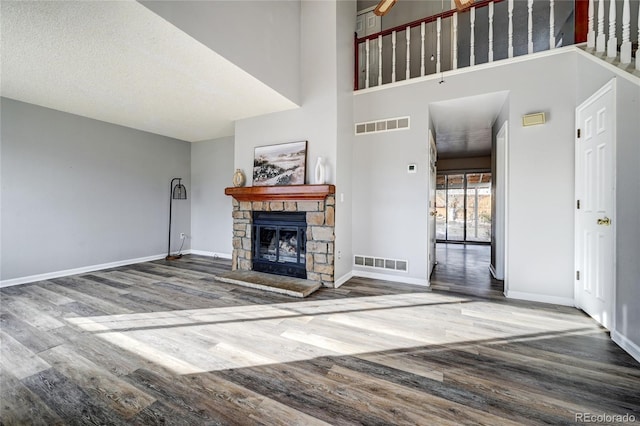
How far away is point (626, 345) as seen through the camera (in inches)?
77.3

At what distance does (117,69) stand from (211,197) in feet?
10.5

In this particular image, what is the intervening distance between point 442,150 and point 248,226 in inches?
219

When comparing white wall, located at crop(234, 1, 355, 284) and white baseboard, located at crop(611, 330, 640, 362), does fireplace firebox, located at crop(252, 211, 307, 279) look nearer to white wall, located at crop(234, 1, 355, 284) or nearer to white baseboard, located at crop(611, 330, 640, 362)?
white wall, located at crop(234, 1, 355, 284)

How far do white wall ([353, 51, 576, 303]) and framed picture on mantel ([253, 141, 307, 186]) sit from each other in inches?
50.5

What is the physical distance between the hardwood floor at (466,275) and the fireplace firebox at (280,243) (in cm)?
191

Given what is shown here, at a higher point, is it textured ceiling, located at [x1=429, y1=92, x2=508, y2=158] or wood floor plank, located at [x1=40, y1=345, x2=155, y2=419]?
textured ceiling, located at [x1=429, y1=92, x2=508, y2=158]

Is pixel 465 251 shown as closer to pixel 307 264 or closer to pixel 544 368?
pixel 307 264

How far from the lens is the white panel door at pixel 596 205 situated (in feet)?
7.27

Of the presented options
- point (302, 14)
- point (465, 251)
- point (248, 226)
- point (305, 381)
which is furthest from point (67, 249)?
point (465, 251)

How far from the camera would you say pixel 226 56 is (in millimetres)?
2580

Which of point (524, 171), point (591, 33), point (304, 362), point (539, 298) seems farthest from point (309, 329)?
point (591, 33)

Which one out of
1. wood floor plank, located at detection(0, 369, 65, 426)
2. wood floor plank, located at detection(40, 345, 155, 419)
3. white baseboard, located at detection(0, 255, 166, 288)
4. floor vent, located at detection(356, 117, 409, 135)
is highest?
floor vent, located at detection(356, 117, 409, 135)

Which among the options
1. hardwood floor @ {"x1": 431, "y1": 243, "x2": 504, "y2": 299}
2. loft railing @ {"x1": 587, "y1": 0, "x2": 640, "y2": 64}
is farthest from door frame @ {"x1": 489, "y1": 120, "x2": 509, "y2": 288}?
loft railing @ {"x1": 587, "y1": 0, "x2": 640, "y2": 64}

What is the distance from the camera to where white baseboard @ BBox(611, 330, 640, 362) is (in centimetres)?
186
